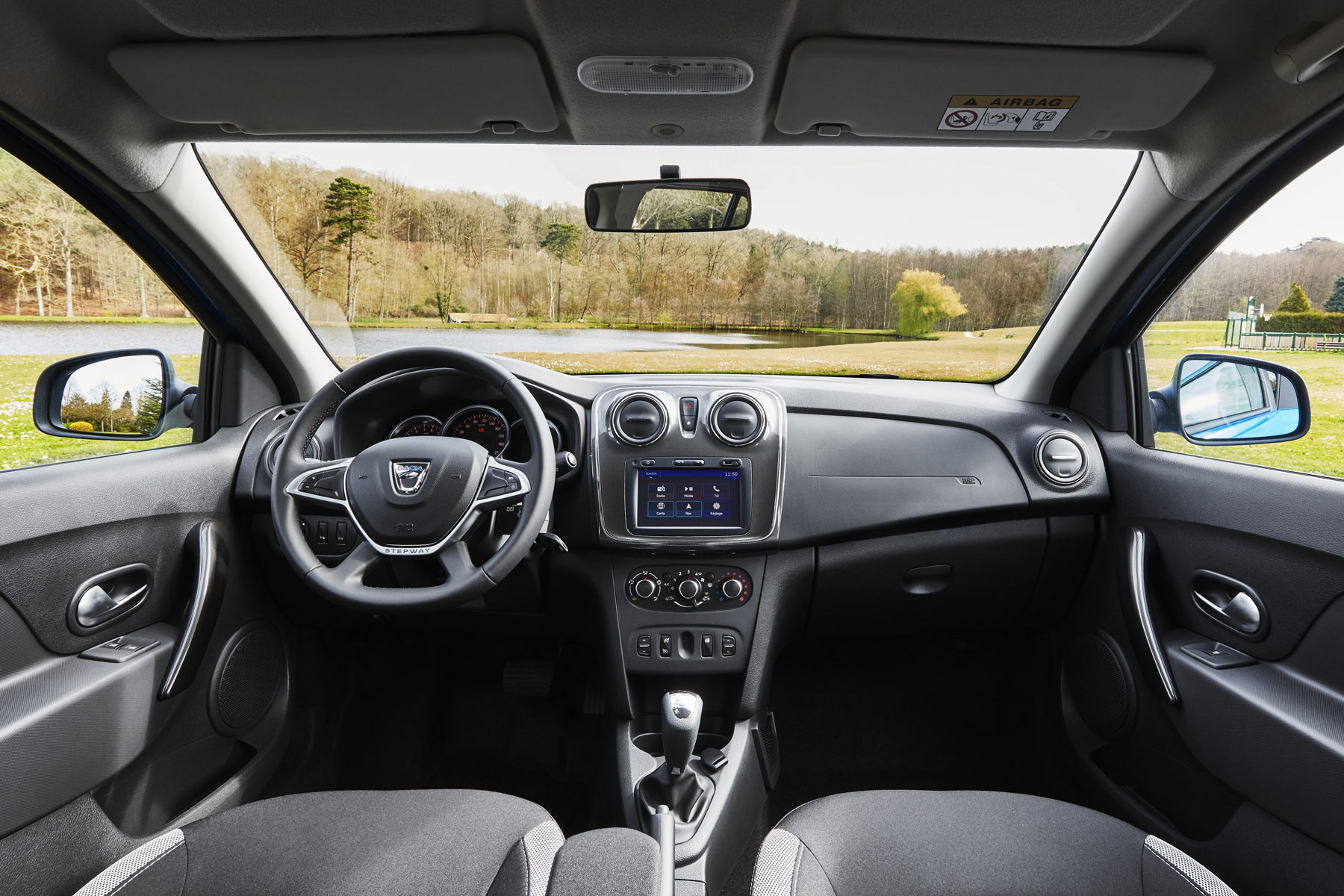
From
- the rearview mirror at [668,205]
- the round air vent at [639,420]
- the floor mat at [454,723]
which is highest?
the rearview mirror at [668,205]

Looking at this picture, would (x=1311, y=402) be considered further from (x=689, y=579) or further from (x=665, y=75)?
(x=665, y=75)

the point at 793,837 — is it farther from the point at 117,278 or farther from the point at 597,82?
the point at 117,278

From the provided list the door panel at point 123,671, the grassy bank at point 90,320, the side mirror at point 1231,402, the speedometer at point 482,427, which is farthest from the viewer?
the speedometer at point 482,427

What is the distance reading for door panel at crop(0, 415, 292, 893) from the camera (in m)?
1.70

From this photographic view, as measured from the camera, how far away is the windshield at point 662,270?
8.20ft

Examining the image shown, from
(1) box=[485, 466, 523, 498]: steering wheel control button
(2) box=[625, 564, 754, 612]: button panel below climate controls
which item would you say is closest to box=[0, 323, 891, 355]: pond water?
(1) box=[485, 466, 523, 498]: steering wheel control button

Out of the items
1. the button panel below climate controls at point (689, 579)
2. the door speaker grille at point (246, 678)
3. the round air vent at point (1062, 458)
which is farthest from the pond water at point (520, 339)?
the door speaker grille at point (246, 678)

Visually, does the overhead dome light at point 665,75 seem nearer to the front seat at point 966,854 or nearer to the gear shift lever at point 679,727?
the gear shift lever at point 679,727

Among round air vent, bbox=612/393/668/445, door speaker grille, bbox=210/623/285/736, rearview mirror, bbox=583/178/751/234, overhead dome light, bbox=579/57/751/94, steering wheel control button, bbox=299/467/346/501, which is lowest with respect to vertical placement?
door speaker grille, bbox=210/623/285/736

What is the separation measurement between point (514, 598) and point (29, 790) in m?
1.27

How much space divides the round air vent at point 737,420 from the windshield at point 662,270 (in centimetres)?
36

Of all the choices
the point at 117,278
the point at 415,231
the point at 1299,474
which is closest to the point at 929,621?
the point at 1299,474

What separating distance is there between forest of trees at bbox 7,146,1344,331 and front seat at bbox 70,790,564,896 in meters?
1.67

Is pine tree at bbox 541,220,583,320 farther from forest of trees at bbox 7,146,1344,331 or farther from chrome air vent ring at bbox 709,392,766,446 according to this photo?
chrome air vent ring at bbox 709,392,766,446
